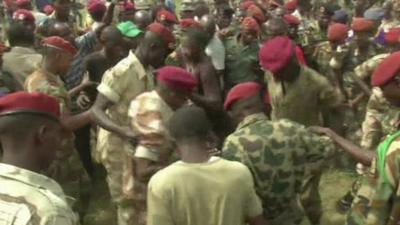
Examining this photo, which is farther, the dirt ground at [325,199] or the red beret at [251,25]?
the red beret at [251,25]

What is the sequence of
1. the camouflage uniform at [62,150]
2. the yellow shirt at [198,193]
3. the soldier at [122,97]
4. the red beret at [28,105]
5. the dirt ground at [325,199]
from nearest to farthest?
the red beret at [28,105], the yellow shirt at [198,193], the soldier at [122,97], the camouflage uniform at [62,150], the dirt ground at [325,199]

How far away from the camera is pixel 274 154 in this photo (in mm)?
4277

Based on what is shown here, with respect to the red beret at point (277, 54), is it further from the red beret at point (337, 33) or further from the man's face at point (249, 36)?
the red beret at point (337, 33)

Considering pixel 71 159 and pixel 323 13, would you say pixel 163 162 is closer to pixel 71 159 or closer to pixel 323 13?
pixel 71 159

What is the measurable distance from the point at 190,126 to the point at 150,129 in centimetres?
100

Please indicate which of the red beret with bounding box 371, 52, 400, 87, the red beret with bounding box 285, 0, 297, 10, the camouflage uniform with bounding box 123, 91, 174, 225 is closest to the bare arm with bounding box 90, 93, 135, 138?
the camouflage uniform with bounding box 123, 91, 174, 225

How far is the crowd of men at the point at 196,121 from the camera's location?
3018mm

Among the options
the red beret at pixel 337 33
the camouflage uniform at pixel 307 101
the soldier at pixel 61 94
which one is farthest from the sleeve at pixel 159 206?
the red beret at pixel 337 33

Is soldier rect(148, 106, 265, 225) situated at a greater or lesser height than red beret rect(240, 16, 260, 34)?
greater

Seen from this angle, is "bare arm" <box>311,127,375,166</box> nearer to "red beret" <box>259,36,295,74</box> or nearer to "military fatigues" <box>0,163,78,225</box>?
"red beret" <box>259,36,295,74</box>

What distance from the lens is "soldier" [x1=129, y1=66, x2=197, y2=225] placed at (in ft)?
15.3

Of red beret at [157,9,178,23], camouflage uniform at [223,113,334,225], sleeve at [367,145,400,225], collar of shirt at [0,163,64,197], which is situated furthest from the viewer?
red beret at [157,9,178,23]

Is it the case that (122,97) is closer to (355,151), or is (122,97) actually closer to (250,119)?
(250,119)

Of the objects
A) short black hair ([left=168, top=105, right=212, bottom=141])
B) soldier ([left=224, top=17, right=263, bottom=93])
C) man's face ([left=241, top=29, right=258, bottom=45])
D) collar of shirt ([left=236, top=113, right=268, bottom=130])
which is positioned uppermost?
short black hair ([left=168, top=105, right=212, bottom=141])
